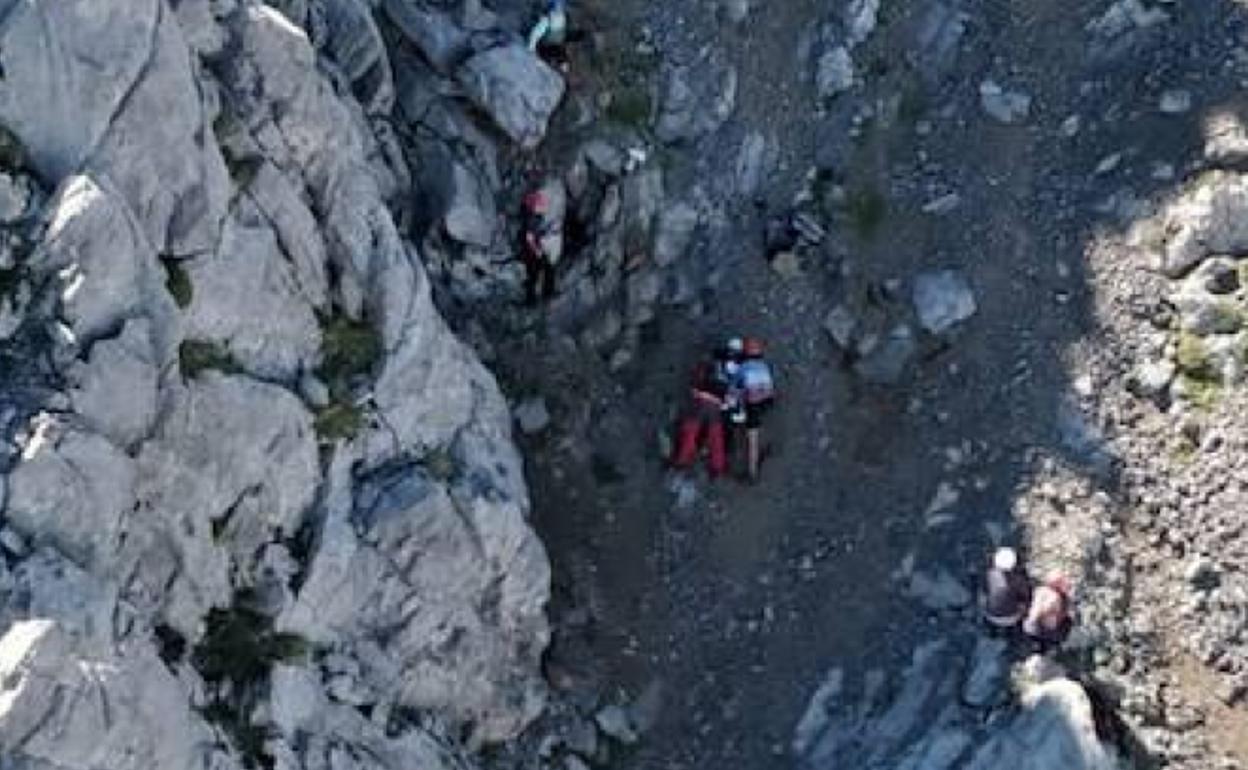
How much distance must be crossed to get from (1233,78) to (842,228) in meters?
7.62

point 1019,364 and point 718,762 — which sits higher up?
point 1019,364

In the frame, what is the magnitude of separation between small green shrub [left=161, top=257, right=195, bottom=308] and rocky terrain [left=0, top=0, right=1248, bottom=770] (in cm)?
5

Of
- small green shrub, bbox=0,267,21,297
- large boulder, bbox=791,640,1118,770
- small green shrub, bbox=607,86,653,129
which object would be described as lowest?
large boulder, bbox=791,640,1118,770

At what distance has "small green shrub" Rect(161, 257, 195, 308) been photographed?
27.0 m

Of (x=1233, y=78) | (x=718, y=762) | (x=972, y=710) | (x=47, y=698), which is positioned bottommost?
(x=718, y=762)

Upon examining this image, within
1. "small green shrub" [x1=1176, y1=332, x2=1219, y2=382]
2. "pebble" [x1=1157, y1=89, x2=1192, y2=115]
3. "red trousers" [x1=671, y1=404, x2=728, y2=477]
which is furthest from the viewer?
"pebble" [x1=1157, y1=89, x2=1192, y2=115]

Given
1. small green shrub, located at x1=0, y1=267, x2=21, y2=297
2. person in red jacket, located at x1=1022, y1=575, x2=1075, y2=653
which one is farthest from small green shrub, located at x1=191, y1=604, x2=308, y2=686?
person in red jacket, located at x1=1022, y1=575, x2=1075, y2=653

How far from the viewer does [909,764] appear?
3127cm

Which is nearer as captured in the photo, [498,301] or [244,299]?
[244,299]

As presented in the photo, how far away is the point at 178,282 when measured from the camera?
27031 mm

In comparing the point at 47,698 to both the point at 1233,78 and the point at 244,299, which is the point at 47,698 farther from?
the point at 1233,78

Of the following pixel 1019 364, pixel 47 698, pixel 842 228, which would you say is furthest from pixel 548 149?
pixel 47 698

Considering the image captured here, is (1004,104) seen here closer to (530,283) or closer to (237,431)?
(530,283)

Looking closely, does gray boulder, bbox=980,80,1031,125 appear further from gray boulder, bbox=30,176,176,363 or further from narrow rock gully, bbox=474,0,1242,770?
gray boulder, bbox=30,176,176,363
